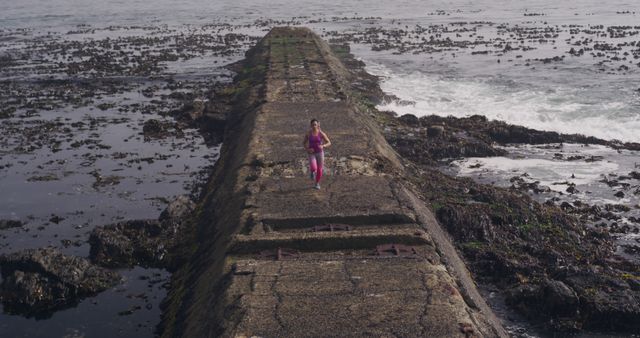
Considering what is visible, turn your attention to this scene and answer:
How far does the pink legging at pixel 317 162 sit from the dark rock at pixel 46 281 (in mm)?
5622

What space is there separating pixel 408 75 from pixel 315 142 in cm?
2923

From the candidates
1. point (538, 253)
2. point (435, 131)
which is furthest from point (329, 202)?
point (435, 131)

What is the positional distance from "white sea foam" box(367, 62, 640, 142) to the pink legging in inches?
667

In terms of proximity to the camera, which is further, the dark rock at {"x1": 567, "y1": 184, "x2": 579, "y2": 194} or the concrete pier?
the dark rock at {"x1": 567, "y1": 184, "x2": 579, "y2": 194}

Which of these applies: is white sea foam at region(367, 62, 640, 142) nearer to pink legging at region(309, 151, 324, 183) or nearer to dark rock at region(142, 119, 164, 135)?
dark rock at region(142, 119, 164, 135)

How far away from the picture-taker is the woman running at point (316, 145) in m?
15.3

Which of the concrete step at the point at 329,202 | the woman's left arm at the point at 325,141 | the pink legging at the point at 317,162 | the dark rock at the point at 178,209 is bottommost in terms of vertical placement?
the dark rock at the point at 178,209

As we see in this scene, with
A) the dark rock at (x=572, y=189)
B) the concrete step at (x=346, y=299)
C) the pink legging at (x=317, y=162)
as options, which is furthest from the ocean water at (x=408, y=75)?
the pink legging at (x=317, y=162)

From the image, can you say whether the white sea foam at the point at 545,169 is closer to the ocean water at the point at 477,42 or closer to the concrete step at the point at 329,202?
the ocean water at the point at 477,42

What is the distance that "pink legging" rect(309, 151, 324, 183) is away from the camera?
51.3 ft

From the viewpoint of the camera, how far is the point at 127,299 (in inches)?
579

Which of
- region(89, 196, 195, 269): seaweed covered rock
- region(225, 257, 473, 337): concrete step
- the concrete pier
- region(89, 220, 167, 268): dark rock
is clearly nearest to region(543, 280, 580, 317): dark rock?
the concrete pier

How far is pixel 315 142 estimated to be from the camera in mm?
15352

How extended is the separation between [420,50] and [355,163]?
125ft
